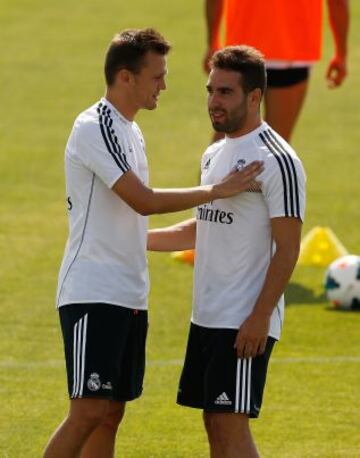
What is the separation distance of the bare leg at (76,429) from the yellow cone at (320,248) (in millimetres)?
5839

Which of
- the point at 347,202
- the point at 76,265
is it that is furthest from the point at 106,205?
the point at 347,202

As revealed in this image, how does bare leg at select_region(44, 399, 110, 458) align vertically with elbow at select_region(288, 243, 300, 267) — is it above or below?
below

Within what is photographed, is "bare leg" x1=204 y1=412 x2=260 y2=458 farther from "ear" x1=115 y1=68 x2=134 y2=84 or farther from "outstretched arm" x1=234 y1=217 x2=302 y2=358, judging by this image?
"ear" x1=115 y1=68 x2=134 y2=84

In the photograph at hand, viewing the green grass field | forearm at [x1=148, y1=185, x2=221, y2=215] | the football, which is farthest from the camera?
the football

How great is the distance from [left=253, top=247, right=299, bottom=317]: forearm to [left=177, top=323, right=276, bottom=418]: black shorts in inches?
7.9

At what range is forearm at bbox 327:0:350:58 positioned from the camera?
505 inches

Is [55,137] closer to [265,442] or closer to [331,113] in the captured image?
[331,113]

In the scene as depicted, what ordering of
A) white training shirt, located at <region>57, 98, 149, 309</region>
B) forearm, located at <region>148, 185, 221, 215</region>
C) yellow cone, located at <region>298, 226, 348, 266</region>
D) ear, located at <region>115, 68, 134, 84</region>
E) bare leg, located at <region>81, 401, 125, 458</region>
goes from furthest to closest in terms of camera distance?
yellow cone, located at <region>298, 226, 348, 266</region> < bare leg, located at <region>81, 401, 125, 458</region> < ear, located at <region>115, 68, 134, 84</region> < white training shirt, located at <region>57, 98, 149, 309</region> < forearm, located at <region>148, 185, 221, 215</region>

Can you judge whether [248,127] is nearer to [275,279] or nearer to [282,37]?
[275,279]

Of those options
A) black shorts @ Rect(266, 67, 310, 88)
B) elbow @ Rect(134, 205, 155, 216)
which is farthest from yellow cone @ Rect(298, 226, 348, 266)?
elbow @ Rect(134, 205, 155, 216)

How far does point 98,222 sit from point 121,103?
1.93 ft

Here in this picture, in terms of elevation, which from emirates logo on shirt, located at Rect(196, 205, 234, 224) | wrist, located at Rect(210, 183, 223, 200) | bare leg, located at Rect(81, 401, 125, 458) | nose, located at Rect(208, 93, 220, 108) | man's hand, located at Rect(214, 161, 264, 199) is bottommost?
bare leg, located at Rect(81, 401, 125, 458)

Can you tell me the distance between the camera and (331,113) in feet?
64.0

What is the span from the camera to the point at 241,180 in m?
7.29
